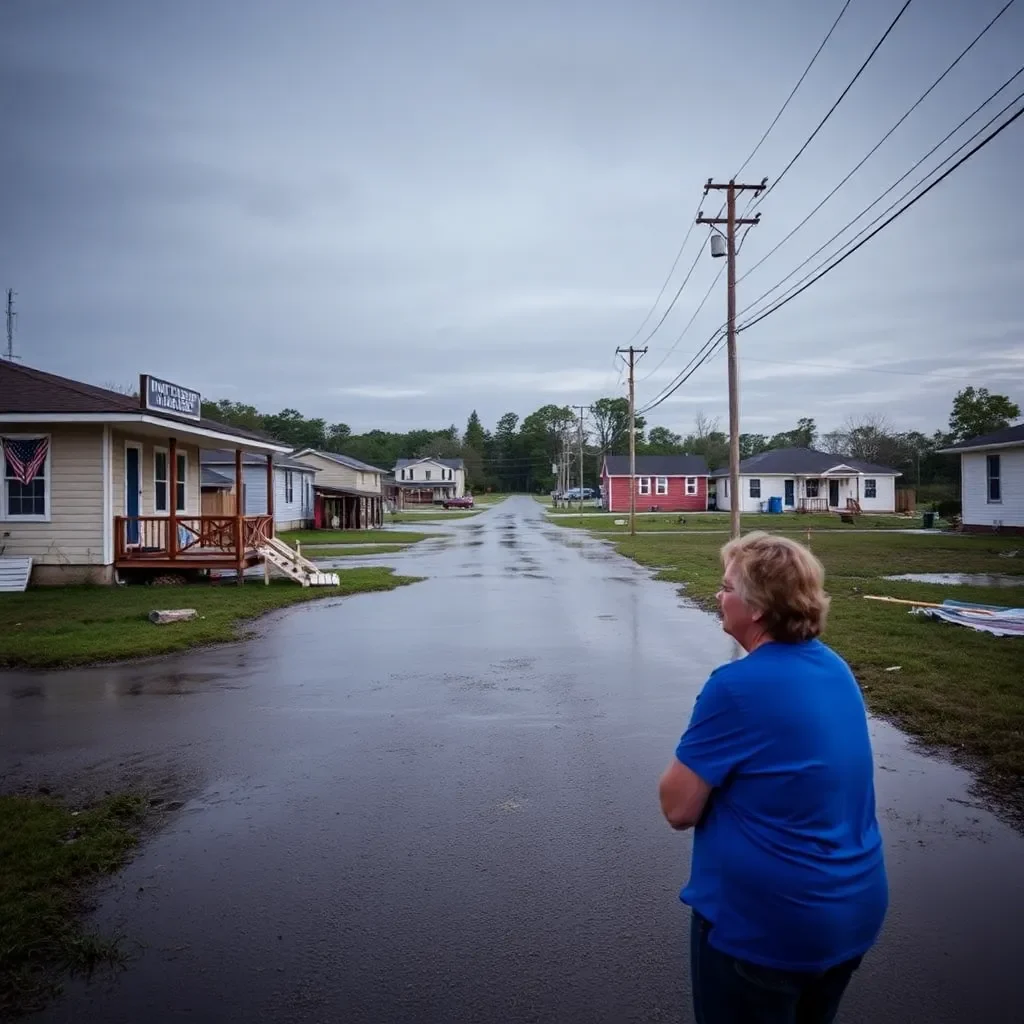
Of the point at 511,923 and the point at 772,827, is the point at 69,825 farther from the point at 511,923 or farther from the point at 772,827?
the point at 772,827

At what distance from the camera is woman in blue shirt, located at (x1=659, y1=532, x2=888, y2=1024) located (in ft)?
7.02

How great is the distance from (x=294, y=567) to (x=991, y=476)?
2857cm

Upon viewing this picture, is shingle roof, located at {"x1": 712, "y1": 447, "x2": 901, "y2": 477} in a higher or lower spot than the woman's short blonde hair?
higher

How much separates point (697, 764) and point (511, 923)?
2165 mm

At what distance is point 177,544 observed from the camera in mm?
19844

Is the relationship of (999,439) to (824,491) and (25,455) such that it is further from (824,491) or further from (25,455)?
(25,455)

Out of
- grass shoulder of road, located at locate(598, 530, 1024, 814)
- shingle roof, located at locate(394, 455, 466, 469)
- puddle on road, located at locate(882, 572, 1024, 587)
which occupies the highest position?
shingle roof, located at locate(394, 455, 466, 469)

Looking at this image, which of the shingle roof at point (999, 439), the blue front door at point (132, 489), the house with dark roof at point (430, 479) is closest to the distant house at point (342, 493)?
the blue front door at point (132, 489)

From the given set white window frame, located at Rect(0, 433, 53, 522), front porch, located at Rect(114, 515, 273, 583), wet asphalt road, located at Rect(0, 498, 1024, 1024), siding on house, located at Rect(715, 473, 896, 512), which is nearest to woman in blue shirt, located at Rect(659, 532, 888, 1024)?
wet asphalt road, located at Rect(0, 498, 1024, 1024)

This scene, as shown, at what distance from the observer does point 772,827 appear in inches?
86.4

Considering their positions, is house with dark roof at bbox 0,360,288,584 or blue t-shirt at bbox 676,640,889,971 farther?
house with dark roof at bbox 0,360,288,584

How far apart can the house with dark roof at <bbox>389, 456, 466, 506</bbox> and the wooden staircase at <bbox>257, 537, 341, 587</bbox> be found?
296ft

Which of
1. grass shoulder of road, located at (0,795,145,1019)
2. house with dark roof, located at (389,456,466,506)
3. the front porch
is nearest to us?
grass shoulder of road, located at (0,795,145,1019)

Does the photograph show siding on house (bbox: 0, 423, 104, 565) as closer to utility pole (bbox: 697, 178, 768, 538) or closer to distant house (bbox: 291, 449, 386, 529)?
utility pole (bbox: 697, 178, 768, 538)
